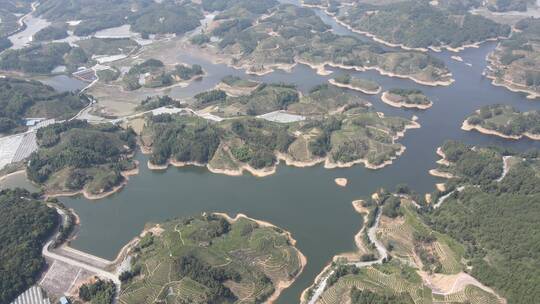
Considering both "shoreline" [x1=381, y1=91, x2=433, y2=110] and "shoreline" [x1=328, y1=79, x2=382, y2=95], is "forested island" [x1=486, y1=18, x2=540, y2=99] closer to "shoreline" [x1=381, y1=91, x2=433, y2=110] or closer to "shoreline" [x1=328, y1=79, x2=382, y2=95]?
"shoreline" [x1=381, y1=91, x2=433, y2=110]

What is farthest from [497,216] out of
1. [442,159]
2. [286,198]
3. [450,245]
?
[286,198]

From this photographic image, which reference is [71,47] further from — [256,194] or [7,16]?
[256,194]

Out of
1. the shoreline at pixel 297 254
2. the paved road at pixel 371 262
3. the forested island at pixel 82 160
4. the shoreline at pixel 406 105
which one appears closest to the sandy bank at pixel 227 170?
the forested island at pixel 82 160

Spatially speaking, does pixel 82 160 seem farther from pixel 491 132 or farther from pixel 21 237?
pixel 491 132

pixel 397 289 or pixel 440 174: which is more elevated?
pixel 397 289

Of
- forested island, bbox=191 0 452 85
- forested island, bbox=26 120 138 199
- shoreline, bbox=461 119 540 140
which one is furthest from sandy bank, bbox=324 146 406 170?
forested island, bbox=191 0 452 85

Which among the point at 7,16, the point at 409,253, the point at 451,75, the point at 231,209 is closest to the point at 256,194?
the point at 231,209
